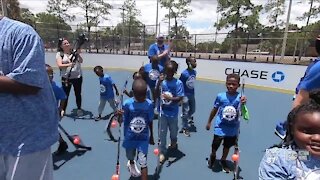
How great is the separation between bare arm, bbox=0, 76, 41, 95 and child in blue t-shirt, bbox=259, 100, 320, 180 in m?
1.37

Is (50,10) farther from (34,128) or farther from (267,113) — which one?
(34,128)

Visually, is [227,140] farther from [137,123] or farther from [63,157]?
[63,157]

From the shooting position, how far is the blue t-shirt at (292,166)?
149cm

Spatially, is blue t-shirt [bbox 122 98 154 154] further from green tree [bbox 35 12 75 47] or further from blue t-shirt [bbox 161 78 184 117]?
green tree [bbox 35 12 75 47]

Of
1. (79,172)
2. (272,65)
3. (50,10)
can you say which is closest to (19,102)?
(79,172)

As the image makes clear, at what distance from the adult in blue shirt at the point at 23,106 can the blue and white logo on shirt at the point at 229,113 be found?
2.70 metres

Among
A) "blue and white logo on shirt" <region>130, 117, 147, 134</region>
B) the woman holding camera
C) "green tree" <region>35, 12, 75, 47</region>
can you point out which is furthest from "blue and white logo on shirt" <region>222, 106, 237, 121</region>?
"green tree" <region>35, 12, 75, 47</region>

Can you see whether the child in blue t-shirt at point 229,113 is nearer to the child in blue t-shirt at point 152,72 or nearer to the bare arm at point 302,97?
the bare arm at point 302,97

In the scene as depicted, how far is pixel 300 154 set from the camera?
4.94 feet

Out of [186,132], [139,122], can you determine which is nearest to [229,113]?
[139,122]

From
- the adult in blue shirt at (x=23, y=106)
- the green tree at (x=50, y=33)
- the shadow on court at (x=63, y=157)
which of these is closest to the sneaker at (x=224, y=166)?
the shadow on court at (x=63, y=157)

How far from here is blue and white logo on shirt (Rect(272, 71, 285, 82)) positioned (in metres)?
11.2

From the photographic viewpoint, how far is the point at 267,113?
305 inches

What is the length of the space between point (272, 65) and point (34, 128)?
36.8 feet
